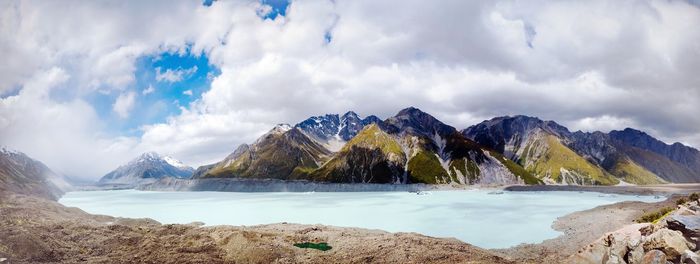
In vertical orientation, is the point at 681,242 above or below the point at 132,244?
above

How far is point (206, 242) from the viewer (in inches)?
1451

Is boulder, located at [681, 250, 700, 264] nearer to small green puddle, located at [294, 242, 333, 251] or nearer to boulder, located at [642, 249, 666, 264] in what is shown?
boulder, located at [642, 249, 666, 264]

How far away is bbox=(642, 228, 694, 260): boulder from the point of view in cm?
1981

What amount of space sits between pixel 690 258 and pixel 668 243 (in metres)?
1.35

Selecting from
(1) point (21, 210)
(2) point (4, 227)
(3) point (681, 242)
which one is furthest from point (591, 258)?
(1) point (21, 210)

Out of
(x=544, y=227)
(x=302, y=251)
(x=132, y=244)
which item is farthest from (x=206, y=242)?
(x=544, y=227)

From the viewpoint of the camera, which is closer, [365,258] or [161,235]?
[365,258]

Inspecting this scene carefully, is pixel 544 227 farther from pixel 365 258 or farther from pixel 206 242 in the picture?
pixel 206 242

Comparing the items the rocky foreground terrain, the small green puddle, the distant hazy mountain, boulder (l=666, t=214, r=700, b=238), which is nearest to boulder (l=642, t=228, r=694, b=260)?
the rocky foreground terrain

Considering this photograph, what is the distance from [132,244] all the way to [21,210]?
2466 cm

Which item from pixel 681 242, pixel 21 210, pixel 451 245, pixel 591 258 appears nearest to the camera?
pixel 681 242

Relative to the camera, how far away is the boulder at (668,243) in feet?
65.0

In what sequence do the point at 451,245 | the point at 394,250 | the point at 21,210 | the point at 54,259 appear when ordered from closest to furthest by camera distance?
the point at 54,259 < the point at 394,250 < the point at 451,245 < the point at 21,210

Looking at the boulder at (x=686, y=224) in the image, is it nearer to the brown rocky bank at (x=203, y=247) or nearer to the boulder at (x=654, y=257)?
the boulder at (x=654, y=257)
